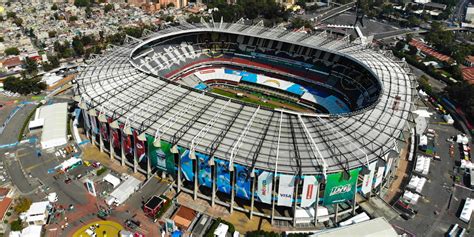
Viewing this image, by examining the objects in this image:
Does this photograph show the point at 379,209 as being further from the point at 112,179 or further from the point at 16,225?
the point at 16,225

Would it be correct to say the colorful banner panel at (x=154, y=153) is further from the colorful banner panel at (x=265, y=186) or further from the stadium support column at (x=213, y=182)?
the colorful banner panel at (x=265, y=186)

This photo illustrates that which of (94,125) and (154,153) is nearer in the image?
(154,153)

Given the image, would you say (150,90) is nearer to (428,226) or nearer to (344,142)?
(344,142)

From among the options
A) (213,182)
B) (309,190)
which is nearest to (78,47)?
(213,182)

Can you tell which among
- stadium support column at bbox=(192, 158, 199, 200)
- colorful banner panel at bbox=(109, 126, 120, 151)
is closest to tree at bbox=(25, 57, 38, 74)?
colorful banner panel at bbox=(109, 126, 120, 151)

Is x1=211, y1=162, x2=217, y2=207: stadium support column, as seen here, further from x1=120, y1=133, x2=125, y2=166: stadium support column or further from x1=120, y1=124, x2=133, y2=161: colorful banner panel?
x1=120, y1=133, x2=125, y2=166: stadium support column

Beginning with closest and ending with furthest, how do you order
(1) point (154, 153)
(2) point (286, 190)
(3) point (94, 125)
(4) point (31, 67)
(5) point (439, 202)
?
(2) point (286, 190)
(1) point (154, 153)
(5) point (439, 202)
(3) point (94, 125)
(4) point (31, 67)

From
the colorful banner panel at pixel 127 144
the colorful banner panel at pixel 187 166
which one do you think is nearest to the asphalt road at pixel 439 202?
the colorful banner panel at pixel 187 166
